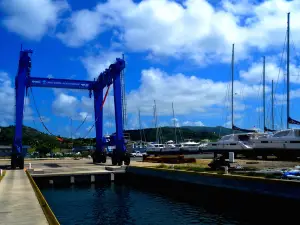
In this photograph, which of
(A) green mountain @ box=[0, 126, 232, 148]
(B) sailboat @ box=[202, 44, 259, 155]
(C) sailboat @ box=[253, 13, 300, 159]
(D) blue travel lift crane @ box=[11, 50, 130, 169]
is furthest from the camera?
(A) green mountain @ box=[0, 126, 232, 148]

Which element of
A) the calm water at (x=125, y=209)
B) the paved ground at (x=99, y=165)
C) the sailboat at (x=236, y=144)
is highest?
the sailboat at (x=236, y=144)

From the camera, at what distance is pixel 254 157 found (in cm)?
4034

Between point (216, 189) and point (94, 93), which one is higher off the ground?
point (94, 93)

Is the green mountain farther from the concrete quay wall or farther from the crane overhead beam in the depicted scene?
the concrete quay wall

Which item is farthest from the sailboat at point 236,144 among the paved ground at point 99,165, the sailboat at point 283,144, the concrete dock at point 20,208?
the concrete dock at point 20,208

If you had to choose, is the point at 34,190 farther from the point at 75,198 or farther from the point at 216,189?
the point at 216,189

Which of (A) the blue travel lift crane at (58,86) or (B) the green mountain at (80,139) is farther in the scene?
(B) the green mountain at (80,139)

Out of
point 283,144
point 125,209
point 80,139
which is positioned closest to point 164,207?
point 125,209

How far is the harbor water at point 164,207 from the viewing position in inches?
690

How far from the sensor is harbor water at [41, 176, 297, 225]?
17.5 metres

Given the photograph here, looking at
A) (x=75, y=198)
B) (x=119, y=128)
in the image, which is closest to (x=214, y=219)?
(x=75, y=198)

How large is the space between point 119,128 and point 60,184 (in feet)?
27.0

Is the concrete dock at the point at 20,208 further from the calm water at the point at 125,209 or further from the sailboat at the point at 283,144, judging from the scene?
the sailboat at the point at 283,144

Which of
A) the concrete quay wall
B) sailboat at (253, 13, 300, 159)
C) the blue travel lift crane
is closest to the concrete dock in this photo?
the concrete quay wall
